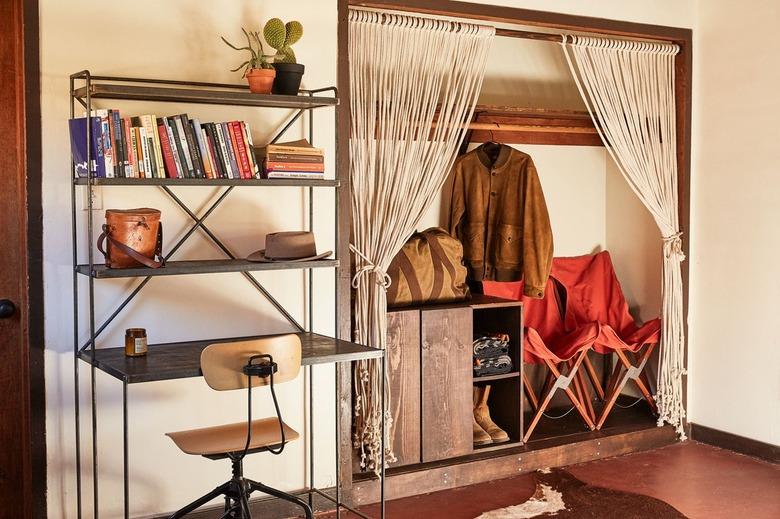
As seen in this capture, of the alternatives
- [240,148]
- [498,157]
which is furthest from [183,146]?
[498,157]

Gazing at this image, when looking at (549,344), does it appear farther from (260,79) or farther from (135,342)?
(135,342)

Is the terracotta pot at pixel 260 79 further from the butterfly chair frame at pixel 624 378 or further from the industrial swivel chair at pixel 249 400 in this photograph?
the butterfly chair frame at pixel 624 378

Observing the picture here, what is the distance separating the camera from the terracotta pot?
3.61 metres

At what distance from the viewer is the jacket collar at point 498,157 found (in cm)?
504

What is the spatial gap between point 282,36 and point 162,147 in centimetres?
66

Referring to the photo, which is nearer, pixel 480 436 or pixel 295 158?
pixel 295 158

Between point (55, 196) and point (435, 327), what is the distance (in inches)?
73.4

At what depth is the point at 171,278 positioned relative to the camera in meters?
3.77

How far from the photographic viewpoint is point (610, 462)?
4.95 metres

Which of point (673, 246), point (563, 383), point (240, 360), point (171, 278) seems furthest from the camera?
point (673, 246)

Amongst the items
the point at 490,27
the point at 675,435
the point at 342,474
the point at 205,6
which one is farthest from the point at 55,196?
the point at 675,435

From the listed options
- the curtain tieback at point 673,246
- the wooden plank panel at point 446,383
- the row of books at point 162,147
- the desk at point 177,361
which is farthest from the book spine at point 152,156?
Result: the curtain tieback at point 673,246

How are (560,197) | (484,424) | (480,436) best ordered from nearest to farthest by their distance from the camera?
1. (480,436)
2. (484,424)
3. (560,197)

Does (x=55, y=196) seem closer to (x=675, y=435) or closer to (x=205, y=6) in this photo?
(x=205, y=6)
